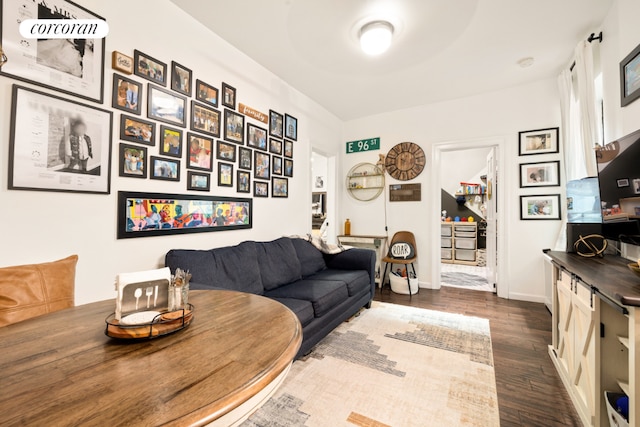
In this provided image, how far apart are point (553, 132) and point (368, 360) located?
3.67m

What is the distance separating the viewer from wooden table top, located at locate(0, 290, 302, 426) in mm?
524

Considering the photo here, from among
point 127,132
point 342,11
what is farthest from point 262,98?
point 127,132

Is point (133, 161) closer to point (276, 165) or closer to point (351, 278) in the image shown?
point (276, 165)

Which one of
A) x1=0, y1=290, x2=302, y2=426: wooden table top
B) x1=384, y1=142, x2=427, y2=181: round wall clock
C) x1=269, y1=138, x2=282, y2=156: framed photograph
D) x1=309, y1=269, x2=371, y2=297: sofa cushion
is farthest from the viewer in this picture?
x1=384, y1=142, x2=427, y2=181: round wall clock

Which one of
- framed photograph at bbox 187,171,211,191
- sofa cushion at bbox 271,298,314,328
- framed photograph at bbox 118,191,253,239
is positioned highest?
framed photograph at bbox 187,171,211,191

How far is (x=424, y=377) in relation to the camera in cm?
196

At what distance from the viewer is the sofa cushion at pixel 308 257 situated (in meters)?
3.12

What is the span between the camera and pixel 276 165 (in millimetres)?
3354

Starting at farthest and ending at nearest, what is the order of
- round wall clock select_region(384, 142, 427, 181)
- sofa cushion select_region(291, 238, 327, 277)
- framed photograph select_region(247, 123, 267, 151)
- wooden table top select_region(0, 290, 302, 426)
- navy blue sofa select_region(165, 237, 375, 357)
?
round wall clock select_region(384, 142, 427, 181)
sofa cushion select_region(291, 238, 327, 277)
framed photograph select_region(247, 123, 267, 151)
navy blue sofa select_region(165, 237, 375, 357)
wooden table top select_region(0, 290, 302, 426)

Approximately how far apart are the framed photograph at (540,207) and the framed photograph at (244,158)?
3.57m

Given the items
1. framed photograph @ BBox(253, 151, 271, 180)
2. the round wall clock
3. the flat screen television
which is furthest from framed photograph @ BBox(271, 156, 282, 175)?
the flat screen television

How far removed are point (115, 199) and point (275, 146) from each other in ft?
6.00

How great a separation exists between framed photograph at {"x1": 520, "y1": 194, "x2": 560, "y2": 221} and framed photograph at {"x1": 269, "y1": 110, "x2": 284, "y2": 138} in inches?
131

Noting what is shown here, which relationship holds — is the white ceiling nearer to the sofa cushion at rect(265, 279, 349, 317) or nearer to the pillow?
the pillow
